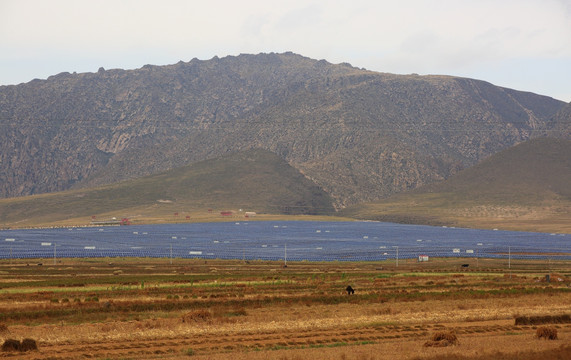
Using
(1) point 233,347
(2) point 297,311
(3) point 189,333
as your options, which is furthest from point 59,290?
(1) point 233,347

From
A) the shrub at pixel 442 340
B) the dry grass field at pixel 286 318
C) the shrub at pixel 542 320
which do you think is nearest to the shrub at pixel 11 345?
the dry grass field at pixel 286 318

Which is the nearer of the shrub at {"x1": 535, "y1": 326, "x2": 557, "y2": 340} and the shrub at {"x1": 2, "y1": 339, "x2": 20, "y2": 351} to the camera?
the shrub at {"x1": 2, "y1": 339, "x2": 20, "y2": 351}

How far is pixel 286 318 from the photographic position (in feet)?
187

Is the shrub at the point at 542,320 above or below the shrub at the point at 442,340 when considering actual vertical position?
below

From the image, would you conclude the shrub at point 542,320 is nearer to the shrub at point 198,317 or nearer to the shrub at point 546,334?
the shrub at point 546,334

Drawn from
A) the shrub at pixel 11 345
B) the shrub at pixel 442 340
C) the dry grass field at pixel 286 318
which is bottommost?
the dry grass field at pixel 286 318

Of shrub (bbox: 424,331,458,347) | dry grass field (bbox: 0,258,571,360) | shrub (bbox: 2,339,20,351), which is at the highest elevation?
shrub (bbox: 2,339,20,351)

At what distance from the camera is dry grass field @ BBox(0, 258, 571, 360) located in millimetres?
42312

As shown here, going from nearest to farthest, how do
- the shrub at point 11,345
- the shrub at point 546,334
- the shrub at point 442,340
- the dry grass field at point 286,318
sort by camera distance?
the shrub at point 11,345 < the dry grass field at point 286,318 < the shrub at point 442,340 < the shrub at point 546,334

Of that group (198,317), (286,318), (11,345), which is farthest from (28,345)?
(286,318)

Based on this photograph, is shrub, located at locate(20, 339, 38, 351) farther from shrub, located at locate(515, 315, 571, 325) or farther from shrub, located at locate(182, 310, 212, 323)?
shrub, located at locate(515, 315, 571, 325)

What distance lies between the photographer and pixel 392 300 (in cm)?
7000

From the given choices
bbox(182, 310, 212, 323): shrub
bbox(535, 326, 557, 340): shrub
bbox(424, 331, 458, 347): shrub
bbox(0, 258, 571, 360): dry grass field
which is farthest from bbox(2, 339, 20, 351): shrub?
bbox(535, 326, 557, 340): shrub

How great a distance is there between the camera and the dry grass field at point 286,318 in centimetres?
4231
